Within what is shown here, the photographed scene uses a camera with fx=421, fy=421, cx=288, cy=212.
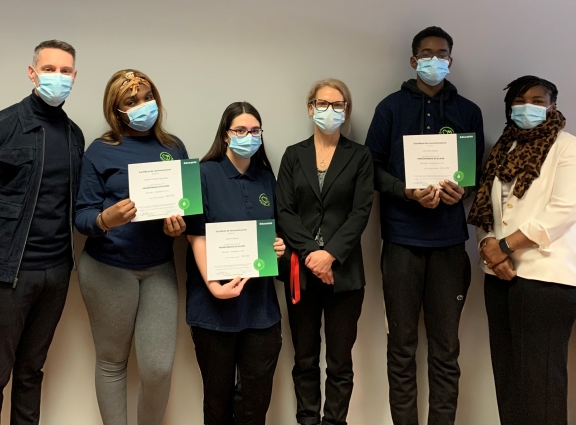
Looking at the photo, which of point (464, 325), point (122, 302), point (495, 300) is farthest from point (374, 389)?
point (122, 302)

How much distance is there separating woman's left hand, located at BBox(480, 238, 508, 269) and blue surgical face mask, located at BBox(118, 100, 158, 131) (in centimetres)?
156

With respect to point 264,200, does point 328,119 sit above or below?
above

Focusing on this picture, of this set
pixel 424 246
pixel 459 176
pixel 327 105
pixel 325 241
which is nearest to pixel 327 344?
pixel 325 241

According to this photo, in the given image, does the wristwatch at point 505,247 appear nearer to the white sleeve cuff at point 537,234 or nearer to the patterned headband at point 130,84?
Result: the white sleeve cuff at point 537,234

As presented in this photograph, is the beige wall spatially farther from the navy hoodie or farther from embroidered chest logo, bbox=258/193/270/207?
embroidered chest logo, bbox=258/193/270/207

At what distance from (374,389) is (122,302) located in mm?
1452

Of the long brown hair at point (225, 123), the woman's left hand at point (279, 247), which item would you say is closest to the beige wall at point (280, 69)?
the long brown hair at point (225, 123)

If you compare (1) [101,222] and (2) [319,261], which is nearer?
(1) [101,222]

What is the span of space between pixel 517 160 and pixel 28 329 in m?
2.19

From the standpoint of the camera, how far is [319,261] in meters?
1.76

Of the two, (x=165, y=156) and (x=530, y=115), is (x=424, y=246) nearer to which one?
(x=530, y=115)

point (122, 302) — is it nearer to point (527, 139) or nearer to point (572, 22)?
point (527, 139)

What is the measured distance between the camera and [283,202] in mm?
1844

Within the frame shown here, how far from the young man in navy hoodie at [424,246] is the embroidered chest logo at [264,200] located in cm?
54
